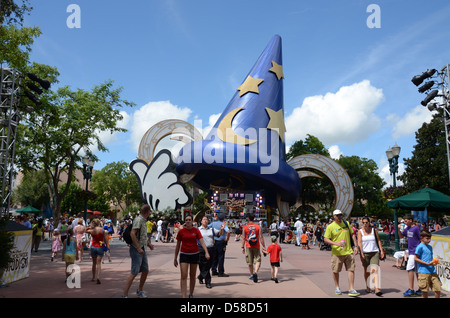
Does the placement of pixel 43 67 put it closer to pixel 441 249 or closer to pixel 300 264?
pixel 300 264

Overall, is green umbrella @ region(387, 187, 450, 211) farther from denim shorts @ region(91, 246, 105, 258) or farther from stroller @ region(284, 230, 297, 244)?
stroller @ region(284, 230, 297, 244)

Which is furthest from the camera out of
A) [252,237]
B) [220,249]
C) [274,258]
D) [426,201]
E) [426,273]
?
[426,201]

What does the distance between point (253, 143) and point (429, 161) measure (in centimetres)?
1876

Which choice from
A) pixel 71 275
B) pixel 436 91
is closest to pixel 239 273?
pixel 71 275

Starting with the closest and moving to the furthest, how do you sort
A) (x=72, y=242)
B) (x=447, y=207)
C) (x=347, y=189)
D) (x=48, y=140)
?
(x=72, y=242)
(x=447, y=207)
(x=48, y=140)
(x=347, y=189)

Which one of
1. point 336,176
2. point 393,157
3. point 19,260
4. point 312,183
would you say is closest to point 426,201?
point 393,157

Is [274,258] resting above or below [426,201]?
below

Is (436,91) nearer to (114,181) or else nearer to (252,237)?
(252,237)

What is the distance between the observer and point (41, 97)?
18.5 metres

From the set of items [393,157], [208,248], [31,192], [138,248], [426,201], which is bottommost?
[208,248]

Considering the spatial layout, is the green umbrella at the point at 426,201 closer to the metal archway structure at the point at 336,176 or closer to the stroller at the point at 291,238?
the stroller at the point at 291,238

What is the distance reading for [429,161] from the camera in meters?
37.5
